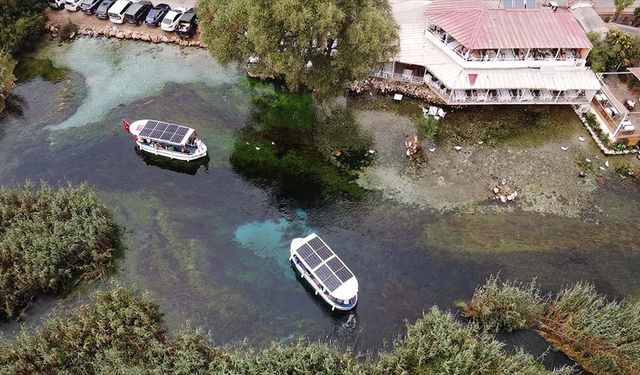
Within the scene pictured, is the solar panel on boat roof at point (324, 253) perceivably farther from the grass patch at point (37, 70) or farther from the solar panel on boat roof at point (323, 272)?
→ the grass patch at point (37, 70)

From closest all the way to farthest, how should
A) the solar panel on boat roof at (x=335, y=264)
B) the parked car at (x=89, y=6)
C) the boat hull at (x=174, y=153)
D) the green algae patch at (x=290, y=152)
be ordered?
1. the solar panel on boat roof at (x=335, y=264)
2. the green algae patch at (x=290, y=152)
3. the boat hull at (x=174, y=153)
4. the parked car at (x=89, y=6)

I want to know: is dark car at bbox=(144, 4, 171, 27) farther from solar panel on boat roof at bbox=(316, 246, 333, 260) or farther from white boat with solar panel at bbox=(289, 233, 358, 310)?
solar panel on boat roof at bbox=(316, 246, 333, 260)

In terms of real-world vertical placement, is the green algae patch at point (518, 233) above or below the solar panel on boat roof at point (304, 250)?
below

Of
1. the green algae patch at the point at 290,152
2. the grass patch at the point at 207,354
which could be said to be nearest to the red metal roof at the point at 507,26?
the green algae patch at the point at 290,152

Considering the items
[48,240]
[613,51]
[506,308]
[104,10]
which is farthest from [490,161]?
[104,10]

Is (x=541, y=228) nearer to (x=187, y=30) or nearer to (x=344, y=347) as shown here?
(x=344, y=347)

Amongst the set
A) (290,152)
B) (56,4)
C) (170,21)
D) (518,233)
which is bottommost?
(518,233)

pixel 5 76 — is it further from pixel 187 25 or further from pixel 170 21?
pixel 187 25
